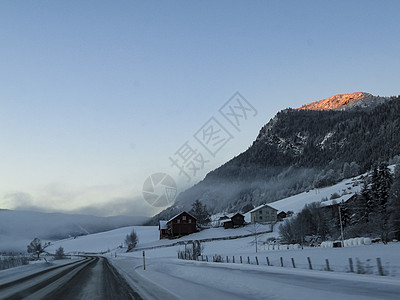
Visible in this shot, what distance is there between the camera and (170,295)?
41.1 ft

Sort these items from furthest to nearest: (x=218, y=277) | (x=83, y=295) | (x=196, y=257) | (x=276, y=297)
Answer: (x=196, y=257), (x=218, y=277), (x=83, y=295), (x=276, y=297)

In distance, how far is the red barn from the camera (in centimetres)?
10638

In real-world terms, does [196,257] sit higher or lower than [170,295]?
lower

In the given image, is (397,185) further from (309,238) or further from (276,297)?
(276,297)

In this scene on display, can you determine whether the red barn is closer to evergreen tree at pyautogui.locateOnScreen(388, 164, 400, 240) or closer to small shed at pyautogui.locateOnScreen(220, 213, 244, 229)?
small shed at pyautogui.locateOnScreen(220, 213, 244, 229)

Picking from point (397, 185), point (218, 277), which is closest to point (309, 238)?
point (397, 185)

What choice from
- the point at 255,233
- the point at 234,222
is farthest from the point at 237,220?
the point at 255,233

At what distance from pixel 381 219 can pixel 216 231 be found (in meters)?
52.0

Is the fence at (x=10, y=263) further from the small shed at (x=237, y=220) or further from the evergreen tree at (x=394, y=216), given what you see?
the small shed at (x=237, y=220)

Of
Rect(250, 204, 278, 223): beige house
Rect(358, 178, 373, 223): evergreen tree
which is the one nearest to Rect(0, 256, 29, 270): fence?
Rect(358, 178, 373, 223): evergreen tree

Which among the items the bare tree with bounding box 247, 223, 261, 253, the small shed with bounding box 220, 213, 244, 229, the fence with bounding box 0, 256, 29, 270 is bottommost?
the bare tree with bounding box 247, 223, 261, 253

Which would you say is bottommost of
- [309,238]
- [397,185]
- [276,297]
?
[309,238]

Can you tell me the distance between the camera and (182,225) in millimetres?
107188

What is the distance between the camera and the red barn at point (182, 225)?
10638 centimetres
